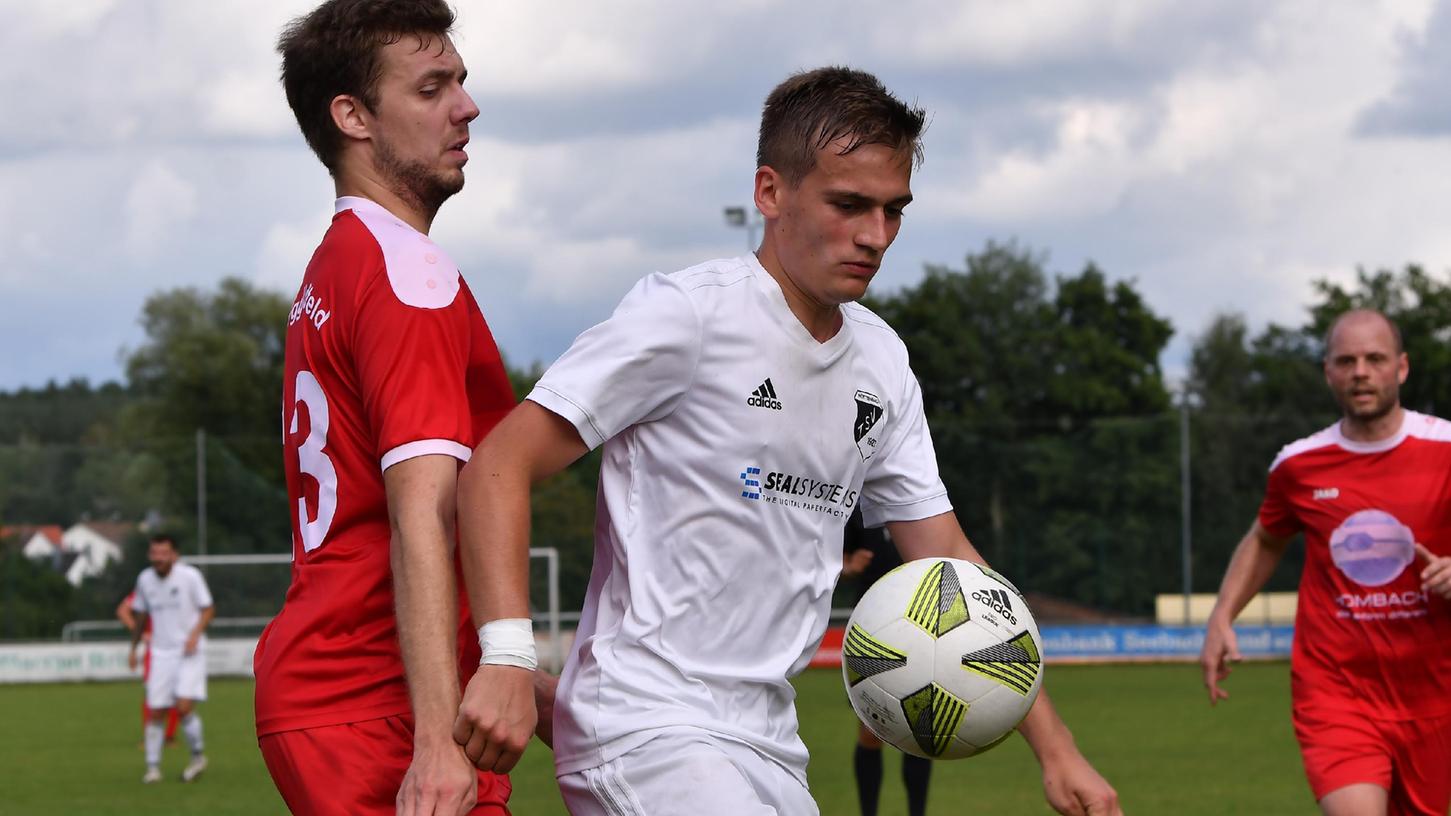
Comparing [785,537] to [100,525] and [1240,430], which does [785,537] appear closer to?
[100,525]

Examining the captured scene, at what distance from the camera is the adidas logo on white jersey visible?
3404 millimetres

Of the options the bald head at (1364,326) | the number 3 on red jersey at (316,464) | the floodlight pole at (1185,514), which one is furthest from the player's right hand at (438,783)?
the floodlight pole at (1185,514)

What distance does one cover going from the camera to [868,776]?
936 centimetres

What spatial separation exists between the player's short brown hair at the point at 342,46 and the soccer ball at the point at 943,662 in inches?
59.9

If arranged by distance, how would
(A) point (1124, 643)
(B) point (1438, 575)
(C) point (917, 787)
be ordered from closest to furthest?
1. (B) point (1438, 575)
2. (C) point (917, 787)
3. (A) point (1124, 643)

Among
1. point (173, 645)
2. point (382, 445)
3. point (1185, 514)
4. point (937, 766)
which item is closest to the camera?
point (382, 445)

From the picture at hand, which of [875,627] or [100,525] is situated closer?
[875,627]

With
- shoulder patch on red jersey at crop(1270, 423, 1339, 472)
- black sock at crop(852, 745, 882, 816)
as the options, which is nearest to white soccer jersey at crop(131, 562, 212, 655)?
black sock at crop(852, 745, 882, 816)

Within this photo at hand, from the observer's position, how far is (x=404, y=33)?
3316mm

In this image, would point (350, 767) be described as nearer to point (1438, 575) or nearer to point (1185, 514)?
point (1438, 575)

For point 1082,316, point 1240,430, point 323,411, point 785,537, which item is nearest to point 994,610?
point 785,537

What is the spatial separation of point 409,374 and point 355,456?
0.24m

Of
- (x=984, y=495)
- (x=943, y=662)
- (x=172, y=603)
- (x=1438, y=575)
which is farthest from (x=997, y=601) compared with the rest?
(x=984, y=495)

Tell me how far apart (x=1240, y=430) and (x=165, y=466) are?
2308 centimetres
